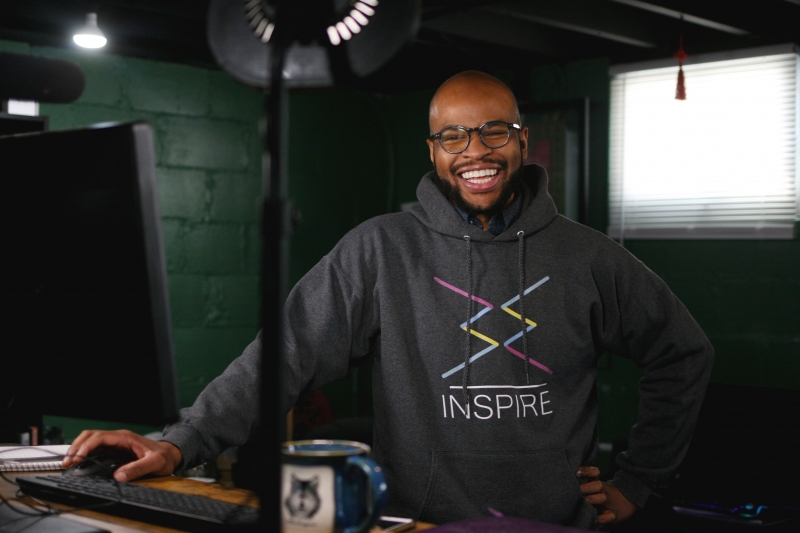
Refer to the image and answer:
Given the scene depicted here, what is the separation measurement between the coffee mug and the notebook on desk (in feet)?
2.66

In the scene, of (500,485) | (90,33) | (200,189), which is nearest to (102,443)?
(500,485)

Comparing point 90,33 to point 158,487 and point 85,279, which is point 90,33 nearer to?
point 158,487

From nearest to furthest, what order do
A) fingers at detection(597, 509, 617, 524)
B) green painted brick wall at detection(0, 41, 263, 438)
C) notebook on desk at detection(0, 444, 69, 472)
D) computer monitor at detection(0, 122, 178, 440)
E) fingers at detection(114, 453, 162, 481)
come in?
1. computer monitor at detection(0, 122, 178, 440)
2. fingers at detection(114, 453, 162, 481)
3. notebook on desk at detection(0, 444, 69, 472)
4. fingers at detection(597, 509, 617, 524)
5. green painted brick wall at detection(0, 41, 263, 438)

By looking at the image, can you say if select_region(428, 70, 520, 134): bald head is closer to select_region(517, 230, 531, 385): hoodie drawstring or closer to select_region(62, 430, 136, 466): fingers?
select_region(517, 230, 531, 385): hoodie drawstring

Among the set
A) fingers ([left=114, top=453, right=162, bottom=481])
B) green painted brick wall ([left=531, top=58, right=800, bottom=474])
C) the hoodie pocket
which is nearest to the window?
green painted brick wall ([left=531, top=58, right=800, bottom=474])

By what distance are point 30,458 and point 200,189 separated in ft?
8.66

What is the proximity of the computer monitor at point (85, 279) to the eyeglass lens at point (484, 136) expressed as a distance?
1.04 metres

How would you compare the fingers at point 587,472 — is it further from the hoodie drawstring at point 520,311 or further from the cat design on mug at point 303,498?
the cat design on mug at point 303,498

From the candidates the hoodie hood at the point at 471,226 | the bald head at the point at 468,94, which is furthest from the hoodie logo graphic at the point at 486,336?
the bald head at the point at 468,94

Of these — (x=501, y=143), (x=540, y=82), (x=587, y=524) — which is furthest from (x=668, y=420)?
(x=540, y=82)

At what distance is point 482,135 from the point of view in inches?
73.2

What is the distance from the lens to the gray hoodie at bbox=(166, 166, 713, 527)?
5.45 feet

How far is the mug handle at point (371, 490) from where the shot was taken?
31.4 inches

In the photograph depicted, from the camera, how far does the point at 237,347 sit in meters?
4.16
